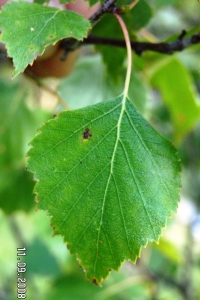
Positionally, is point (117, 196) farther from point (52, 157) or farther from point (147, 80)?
point (147, 80)

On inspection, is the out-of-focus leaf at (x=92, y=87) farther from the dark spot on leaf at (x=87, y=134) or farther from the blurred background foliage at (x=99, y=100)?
the dark spot on leaf at (x=87, y=134)

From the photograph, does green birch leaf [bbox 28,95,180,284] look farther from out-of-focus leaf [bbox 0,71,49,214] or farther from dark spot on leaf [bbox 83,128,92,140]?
out-of-focus leaf [bbox 0,71,49,214]

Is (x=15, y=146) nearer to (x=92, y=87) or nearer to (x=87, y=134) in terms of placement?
(x=92, y=87)

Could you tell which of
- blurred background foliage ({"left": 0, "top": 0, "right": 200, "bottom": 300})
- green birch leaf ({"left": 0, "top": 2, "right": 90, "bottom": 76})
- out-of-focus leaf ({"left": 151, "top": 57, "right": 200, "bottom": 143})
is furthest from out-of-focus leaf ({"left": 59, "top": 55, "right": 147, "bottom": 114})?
green birch leaf ({"left": 0, "top": 2, "right": 90, "bottom": 76})

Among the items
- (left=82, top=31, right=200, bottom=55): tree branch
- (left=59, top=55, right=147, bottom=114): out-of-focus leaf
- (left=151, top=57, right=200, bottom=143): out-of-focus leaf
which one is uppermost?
(left=82, top=31, right=200, bottom=55): tree branch

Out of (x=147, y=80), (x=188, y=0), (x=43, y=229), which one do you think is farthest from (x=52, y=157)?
(x=188, y=0)

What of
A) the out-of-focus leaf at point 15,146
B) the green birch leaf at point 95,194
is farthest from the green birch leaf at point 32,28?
the out-of-focus leaf at point 15,146

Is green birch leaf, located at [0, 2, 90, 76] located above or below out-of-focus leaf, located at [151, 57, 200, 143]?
above
